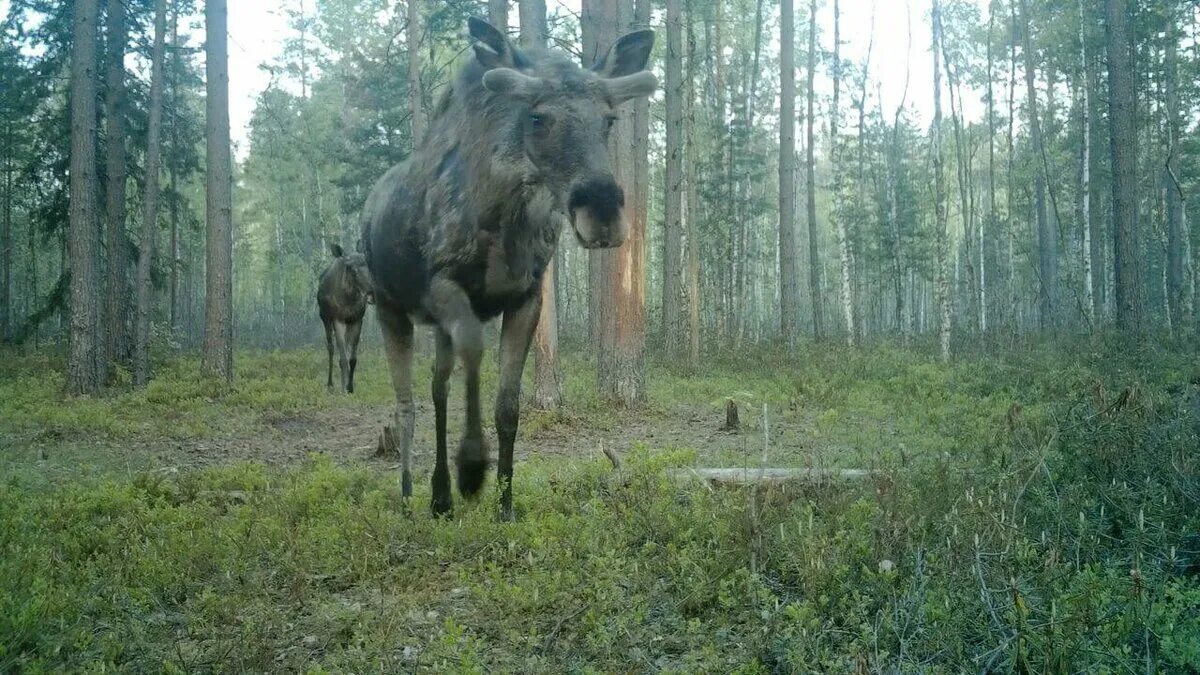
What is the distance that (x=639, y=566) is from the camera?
4.42 metres

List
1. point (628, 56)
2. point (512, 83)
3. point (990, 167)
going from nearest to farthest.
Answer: point (512, 83) < point (628, 56) < point (990, 167)

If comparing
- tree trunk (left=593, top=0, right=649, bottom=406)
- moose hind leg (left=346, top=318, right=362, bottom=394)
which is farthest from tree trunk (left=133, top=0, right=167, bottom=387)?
tree trunk (left=593, top=0, right=649, bottom=406)

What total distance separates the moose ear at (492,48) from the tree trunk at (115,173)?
16769 millimetres

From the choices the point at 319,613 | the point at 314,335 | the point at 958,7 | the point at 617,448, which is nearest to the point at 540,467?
the point at 617,448

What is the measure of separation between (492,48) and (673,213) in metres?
15.2

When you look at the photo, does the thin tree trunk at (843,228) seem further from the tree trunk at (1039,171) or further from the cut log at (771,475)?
the cut log at (771,475)

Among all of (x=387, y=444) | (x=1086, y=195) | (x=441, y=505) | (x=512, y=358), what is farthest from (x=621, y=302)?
(x=1086, y=195)

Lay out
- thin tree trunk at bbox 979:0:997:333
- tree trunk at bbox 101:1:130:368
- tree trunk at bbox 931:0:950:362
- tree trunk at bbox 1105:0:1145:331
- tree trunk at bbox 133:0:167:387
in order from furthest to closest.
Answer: thin tree trunk at bbox 979:0:997:333, tree trunk at bbox 931:0:950:362, tree trunk at bbox 101:1:130:368, tree trunk at bbox 133:0:167:387, tree trunk at bbox 1105:0:1145:331

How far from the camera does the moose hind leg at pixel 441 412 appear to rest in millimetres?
4910

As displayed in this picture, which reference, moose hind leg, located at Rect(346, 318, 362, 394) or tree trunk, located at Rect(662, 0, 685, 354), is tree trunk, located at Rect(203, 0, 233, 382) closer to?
moose hind leg, located at Rect(346, 318, 362, 394)

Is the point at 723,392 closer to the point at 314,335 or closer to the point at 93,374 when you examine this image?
the point at 93,374

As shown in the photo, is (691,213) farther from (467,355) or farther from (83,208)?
(467,355)

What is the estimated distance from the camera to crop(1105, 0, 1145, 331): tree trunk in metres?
15.9

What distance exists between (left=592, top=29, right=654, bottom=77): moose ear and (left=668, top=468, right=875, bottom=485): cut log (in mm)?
2665
